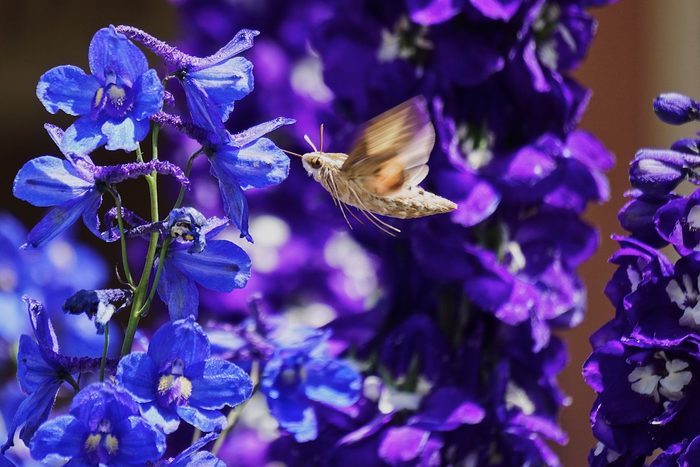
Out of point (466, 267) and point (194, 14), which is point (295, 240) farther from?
point (466, 267)

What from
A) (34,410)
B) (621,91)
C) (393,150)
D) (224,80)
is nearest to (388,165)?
(393,150)

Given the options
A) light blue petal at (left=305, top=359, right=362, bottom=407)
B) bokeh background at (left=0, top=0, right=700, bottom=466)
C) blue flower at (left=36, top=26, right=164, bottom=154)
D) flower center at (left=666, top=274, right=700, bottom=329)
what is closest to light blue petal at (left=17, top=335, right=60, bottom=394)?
blue flower at (left=36, top=26, right=164, bottom=154)

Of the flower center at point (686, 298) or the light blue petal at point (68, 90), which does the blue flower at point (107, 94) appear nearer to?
the light blue petal at point (68, 90)

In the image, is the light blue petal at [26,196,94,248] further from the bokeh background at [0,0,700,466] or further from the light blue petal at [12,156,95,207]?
the bokeh background at [0,0,700,466]

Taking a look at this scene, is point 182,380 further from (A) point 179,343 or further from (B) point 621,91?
(B) point 621,91

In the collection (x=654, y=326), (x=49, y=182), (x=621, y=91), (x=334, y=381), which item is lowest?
(x=621, y=91)

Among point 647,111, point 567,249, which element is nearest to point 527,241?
point 567,249
